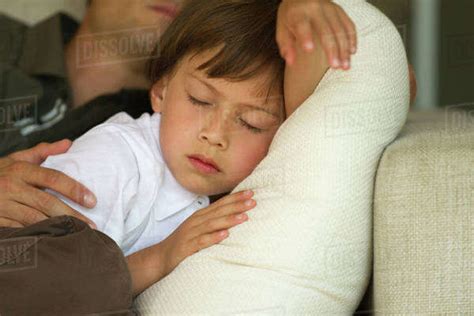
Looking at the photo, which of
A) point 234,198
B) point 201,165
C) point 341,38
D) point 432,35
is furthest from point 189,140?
point 432,35

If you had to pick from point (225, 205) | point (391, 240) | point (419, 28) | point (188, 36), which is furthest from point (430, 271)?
point (419, 28)

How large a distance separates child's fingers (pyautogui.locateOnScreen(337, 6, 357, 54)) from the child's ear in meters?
0.29

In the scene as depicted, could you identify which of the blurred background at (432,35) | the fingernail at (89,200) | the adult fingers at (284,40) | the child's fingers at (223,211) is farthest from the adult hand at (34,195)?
the blurred background at (432,35)

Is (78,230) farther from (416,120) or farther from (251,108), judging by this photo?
(416,120)

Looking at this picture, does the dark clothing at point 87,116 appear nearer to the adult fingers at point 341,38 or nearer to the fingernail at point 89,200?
the fingernail at point 89,200

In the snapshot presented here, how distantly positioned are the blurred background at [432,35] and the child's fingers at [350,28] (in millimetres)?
Answer: 195

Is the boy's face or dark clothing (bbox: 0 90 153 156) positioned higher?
the boy's face

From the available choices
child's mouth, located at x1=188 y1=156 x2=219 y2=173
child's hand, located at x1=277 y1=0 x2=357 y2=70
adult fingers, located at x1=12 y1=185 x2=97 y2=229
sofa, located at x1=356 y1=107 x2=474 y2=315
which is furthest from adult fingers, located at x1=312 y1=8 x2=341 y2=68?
adult fingers, located at x1=12 y1=185 x2=97 y2=229

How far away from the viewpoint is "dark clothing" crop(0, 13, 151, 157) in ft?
3.92

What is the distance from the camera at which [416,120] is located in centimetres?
108

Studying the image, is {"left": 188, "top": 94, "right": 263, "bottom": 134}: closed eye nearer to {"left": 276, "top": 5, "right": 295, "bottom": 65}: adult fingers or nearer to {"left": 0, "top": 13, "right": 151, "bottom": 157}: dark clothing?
{"left": 276, "top": 5, "right": 295, "bottom": 65}: adult fingers

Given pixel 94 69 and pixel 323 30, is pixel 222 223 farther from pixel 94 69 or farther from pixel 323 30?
pixel 94 69

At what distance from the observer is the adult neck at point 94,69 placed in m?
1.29

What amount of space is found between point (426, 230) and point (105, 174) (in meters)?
0.38
